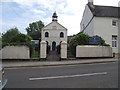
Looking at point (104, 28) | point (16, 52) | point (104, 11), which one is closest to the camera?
point (16, 52)

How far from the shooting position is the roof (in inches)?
1157

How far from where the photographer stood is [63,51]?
717 inches

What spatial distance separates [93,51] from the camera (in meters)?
19.1

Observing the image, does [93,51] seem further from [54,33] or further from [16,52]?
[54,33]

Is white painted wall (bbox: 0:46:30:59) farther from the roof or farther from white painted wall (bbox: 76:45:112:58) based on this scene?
the roof

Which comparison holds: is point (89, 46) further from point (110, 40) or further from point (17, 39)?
point (110, 40)

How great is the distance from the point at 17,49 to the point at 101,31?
16851mm

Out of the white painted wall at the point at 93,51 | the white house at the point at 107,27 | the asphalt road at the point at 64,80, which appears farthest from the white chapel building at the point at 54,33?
the asphalt road at the point at 64,80

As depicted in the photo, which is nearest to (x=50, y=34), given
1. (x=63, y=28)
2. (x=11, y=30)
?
(x=63, y=28)

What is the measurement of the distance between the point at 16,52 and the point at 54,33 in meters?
32.6

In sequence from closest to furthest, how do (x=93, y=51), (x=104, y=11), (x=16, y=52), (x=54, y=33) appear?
1. (x=16, y=52)
2. (x=93, y=51)
3. (x=104, y=11)
4. (x=54, y=33)

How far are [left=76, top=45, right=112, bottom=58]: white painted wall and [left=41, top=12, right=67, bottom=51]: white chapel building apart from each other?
29704 mm

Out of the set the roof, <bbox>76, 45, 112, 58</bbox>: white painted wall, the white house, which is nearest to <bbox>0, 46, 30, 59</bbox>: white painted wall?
<bbox>76, 45, 112, 58</bbox>: white painted wall

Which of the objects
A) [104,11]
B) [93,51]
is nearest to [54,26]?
[104,11]
